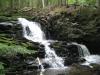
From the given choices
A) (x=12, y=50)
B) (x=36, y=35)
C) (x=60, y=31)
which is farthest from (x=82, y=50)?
(x=12, y=50)

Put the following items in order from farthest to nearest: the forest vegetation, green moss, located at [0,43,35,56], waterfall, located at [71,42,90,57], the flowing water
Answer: waterfall, located at [71,42,90,57]
the forest vegetation
the flowing water
green moss, located at [0,43,35,56]

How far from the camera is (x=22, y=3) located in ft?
162

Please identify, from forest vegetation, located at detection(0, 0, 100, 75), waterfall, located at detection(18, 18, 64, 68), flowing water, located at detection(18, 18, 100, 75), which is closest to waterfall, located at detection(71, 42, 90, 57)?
flowing water, located at detection(18, 18, 100, 75)

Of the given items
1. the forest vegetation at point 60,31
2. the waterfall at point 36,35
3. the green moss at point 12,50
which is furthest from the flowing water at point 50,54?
the green moss at point 12,50

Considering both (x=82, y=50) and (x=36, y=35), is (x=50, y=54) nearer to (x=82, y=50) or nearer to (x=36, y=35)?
(x=82, y=50)

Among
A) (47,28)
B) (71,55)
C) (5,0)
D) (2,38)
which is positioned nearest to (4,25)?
(2,38)

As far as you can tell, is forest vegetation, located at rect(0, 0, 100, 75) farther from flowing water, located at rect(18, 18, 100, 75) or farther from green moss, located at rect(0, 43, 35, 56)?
flowing water, located at rect(18, 18, 100, 75)

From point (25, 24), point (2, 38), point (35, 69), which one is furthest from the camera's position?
point (25, 24)

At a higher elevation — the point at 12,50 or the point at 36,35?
the point at 12,50

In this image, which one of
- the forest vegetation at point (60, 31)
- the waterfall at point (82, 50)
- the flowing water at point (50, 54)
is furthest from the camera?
the waterfall at point (82, 50)

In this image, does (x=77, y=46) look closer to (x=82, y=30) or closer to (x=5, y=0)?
(x=82, y=30)

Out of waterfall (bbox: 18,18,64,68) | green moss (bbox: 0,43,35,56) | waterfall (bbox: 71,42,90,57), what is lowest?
waterfall (bbox: 71,42,90,57)

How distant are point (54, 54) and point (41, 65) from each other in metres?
2.63

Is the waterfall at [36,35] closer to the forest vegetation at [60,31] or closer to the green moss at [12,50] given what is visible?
the forest vegetation at [60,31]
